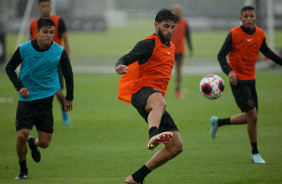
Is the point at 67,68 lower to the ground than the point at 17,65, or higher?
lower

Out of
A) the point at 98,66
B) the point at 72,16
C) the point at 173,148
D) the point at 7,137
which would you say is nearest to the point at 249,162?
the point at 173,148

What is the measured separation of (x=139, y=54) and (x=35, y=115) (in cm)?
204

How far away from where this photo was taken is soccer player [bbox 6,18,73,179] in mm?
7109

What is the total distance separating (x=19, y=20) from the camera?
3269cm

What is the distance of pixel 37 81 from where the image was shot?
7.32 metres

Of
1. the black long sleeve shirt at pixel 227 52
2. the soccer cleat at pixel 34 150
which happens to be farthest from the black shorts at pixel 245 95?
the soccer cleat at pixel 34 150

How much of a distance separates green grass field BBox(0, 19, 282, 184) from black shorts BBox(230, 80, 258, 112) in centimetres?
89

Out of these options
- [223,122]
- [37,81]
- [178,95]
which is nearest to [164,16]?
[37,81]

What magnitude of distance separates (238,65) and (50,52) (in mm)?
3293

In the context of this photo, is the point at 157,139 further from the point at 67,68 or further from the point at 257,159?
the point at 257,159

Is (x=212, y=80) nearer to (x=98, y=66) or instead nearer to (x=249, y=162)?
(x=249, y=162)

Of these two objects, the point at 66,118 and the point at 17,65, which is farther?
the point at 66,118

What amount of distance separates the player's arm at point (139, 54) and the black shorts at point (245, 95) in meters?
A: 2.52

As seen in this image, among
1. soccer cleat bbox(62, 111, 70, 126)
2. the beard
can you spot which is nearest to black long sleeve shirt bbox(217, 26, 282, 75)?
the beard
